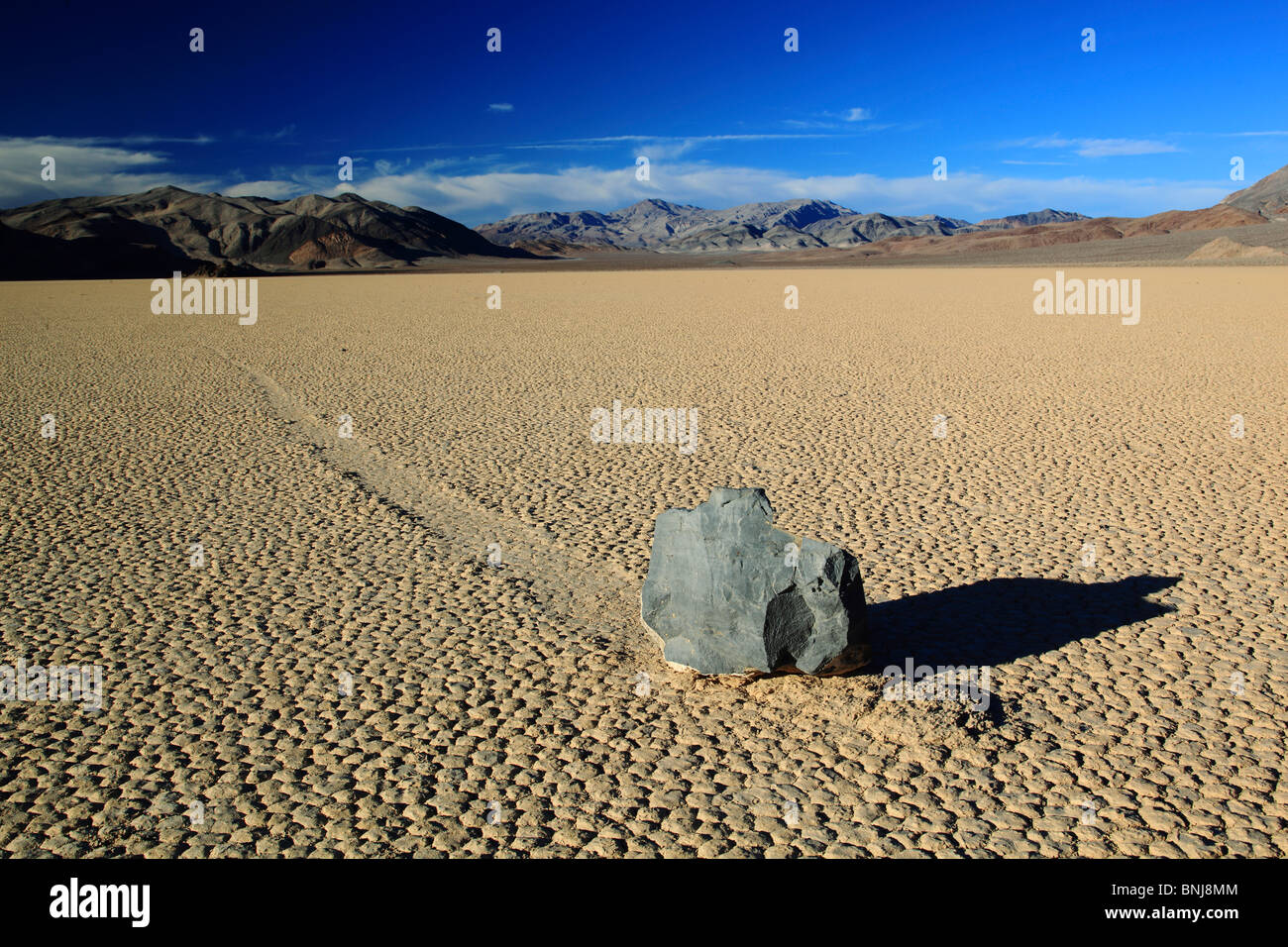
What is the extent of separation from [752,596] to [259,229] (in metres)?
116

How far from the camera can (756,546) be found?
3635 millimetres

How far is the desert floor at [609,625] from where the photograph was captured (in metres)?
2.89

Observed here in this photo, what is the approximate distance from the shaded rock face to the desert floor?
0.59 ft

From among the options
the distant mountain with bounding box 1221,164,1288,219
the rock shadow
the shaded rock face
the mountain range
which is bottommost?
the rock shadow

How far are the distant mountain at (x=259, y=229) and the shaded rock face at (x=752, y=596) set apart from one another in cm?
6894

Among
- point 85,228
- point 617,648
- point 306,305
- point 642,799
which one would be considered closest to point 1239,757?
point 642,799

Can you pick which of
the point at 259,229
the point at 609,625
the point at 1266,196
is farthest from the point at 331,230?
the point at 1266,196

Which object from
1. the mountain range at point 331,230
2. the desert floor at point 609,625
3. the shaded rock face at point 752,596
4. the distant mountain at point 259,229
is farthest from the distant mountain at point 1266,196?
the shaded rock face at point 752,596

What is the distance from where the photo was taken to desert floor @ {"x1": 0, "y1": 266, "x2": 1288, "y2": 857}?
9.49 feet

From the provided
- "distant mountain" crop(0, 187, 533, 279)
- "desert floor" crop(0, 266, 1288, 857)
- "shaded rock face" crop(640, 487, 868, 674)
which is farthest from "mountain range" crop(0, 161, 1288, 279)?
"shaded rock face" crop(640, 487, 868, 674)

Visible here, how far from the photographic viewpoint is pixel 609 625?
439 cm

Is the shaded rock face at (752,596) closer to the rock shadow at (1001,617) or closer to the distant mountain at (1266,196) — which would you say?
the rock shadow at (1001,617)

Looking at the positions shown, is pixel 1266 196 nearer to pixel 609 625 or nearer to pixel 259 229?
pixel 259 229

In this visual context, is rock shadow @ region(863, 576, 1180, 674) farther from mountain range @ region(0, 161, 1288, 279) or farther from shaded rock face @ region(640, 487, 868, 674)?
mountain range @ region(0, 161, 1288, 279)
